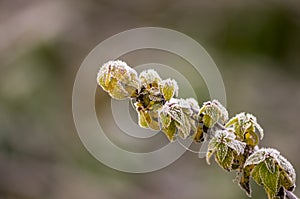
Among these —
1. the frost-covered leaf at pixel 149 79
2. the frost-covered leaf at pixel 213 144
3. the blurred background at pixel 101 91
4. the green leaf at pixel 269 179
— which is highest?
the blurred background at pixel 101 91

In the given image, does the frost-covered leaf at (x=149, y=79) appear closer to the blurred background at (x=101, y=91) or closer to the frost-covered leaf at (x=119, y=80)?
the frost-covered leaf at (x=119, y=80)

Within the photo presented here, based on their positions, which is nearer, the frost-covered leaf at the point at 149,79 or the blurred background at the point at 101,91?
the frost-covered leaf at the point at 149,79

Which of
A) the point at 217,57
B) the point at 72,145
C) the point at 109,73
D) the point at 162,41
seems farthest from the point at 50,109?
the point at 109,73

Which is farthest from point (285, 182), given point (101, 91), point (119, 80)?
point (101, 91)

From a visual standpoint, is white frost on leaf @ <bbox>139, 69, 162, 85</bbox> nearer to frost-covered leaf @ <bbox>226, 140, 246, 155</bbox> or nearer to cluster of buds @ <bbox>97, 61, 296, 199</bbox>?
cluster of buds @ <bbox>97, 61, 296, 199</bbox>

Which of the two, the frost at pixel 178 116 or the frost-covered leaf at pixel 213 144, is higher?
the frost at pixel 178 116

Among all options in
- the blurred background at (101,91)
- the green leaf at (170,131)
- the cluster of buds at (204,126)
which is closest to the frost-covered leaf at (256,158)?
the cluster of buds at (204,126)

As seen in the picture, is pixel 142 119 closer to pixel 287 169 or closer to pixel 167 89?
pixel 167 89

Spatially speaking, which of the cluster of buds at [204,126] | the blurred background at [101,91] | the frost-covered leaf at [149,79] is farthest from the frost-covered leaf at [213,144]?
the blurred background at [101,91]

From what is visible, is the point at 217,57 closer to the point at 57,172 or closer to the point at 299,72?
the point at 299,72
